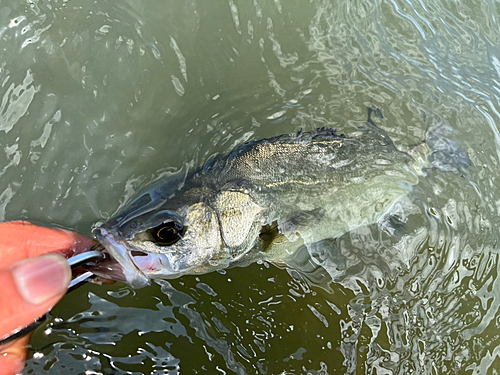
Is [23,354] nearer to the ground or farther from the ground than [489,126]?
farther from the ground

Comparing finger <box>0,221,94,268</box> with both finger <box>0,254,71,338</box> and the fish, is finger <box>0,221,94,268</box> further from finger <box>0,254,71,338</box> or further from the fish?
finger <box>0,254,71,338</box>

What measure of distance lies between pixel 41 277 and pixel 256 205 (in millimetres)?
1297

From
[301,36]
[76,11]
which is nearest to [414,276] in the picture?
[301,36]

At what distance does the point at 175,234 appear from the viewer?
209 centimetres

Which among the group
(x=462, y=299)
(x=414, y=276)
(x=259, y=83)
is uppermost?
(x=259, y=83)

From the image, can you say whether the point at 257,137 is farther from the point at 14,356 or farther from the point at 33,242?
the point at 14,356

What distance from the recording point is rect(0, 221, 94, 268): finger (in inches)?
82.4

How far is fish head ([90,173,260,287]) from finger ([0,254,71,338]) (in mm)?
240

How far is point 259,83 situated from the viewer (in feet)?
11.2

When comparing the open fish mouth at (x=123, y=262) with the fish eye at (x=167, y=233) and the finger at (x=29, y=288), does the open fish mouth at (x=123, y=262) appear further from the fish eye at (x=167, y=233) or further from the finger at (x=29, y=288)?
the finger at (x=29, y=288)

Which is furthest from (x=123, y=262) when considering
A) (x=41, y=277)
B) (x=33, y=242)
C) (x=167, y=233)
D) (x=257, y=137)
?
(x=257, y=137)

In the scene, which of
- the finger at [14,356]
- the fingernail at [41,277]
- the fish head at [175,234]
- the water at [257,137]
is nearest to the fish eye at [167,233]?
the fish head at [175,234]

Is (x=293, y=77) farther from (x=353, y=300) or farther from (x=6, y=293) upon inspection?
(x=6, y=293)

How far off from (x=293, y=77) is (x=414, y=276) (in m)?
2.12
